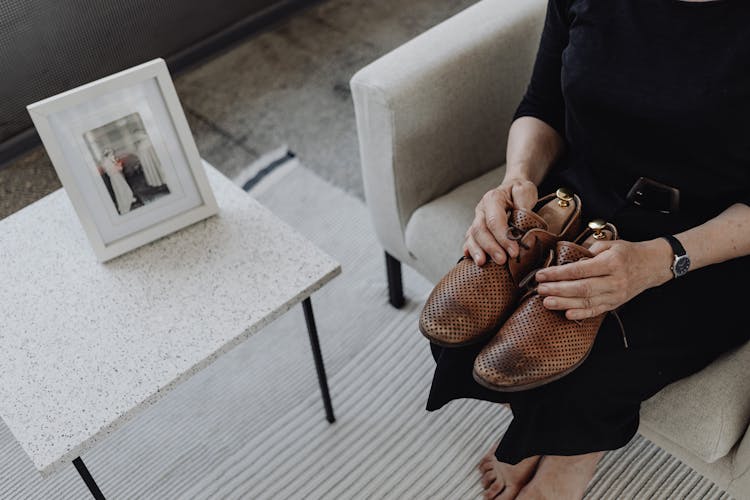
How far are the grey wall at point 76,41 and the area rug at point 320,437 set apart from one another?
86cm

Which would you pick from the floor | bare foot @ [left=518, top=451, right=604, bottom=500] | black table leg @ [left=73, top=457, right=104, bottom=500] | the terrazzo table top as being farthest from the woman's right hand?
the floor

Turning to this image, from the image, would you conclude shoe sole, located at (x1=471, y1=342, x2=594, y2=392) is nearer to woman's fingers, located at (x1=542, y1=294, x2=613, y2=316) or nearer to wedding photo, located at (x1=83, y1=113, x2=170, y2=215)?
woman's fingers, located at (x1=542, y1=294, x2=613, y2=316)

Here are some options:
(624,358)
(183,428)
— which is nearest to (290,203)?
(183,428)

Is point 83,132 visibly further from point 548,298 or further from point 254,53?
point 254,53

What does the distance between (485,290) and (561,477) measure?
378mm

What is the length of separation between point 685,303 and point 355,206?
2.98 ft

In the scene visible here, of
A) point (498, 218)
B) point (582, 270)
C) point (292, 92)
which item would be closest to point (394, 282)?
point (498, 218)

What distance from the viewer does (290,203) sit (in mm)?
1737

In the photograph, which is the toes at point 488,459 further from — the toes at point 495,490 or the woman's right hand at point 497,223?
the woman's right hand at point 497,223

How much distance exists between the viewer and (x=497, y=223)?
0.97 m

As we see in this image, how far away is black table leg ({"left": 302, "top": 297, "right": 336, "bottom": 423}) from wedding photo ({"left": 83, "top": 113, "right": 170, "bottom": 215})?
0.29 m

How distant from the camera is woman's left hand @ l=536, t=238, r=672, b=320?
89 cm

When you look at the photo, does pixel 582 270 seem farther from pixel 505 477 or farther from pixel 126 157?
pixel 126 157

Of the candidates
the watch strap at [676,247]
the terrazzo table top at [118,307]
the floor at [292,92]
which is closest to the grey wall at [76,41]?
the floor at [292,92]
